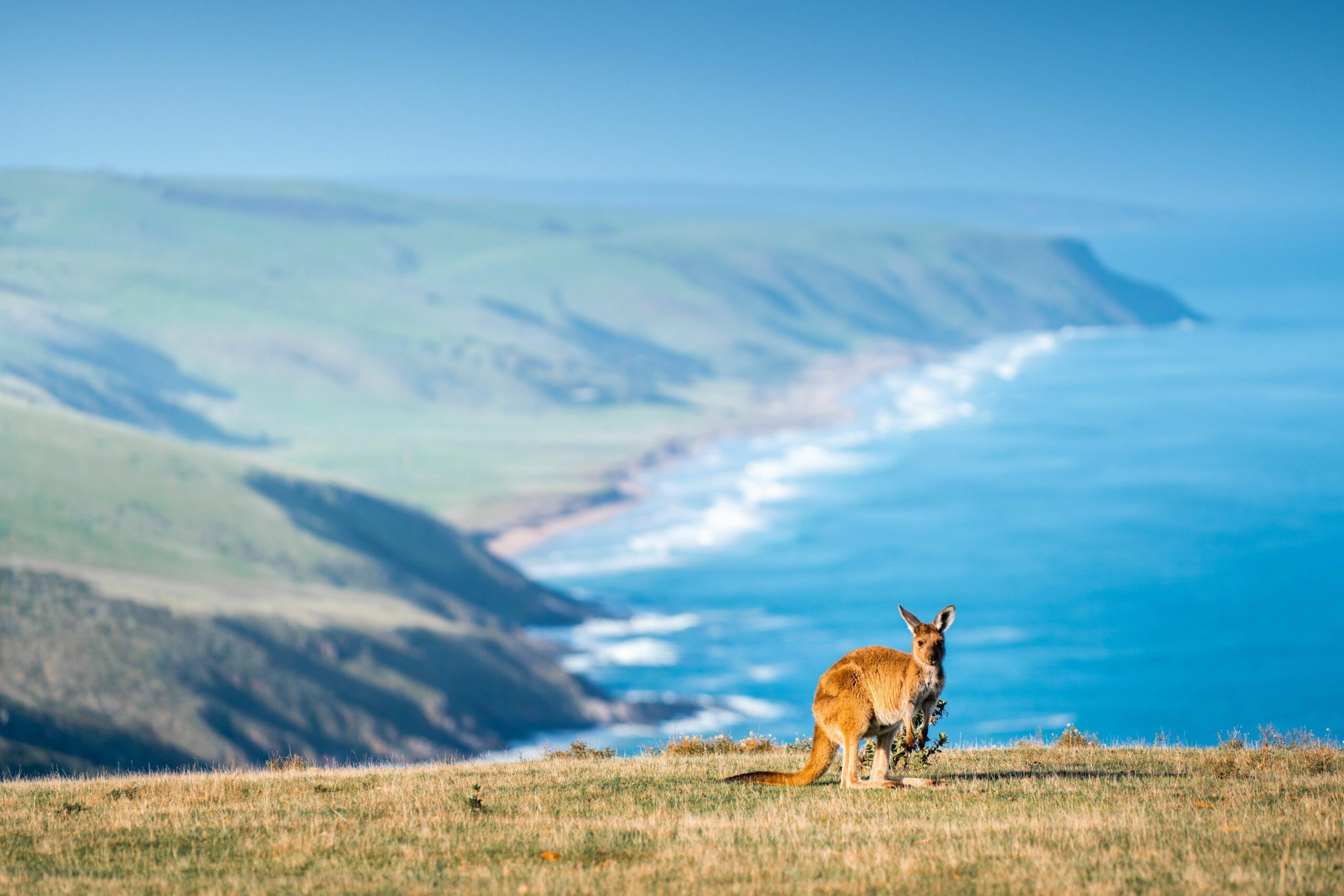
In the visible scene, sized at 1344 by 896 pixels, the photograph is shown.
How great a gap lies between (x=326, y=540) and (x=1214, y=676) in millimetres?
82336

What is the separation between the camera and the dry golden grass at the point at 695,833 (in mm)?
12961

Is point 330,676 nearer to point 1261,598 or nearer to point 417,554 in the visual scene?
point 417,554

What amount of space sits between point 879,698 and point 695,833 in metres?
2.54

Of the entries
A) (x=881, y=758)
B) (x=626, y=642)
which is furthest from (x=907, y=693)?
(x=626, y=642)

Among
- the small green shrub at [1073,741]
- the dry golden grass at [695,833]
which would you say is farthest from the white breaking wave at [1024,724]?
the dry golden grass at [695,833]

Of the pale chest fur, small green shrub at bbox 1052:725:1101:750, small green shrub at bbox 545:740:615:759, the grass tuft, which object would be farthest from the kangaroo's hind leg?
the grass tuft

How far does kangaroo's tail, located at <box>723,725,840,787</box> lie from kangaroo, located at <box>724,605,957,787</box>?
1cm

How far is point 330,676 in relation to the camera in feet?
332

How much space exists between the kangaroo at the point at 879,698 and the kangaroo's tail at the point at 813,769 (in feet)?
0.04

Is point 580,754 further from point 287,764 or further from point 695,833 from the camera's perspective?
point 695,833

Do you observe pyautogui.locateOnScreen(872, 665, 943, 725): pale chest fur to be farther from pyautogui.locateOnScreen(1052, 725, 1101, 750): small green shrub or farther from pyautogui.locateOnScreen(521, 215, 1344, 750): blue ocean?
pyautogui.locateOnScreen(521, 215, 1344, 750): blue ocean

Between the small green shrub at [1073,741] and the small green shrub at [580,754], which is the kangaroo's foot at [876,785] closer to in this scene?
the small green shrub at [1073,741]

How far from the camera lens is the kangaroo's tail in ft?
55.9

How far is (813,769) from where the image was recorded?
17.1 metres
